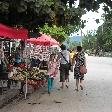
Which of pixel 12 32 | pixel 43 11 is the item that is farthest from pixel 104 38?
pixel 12 32

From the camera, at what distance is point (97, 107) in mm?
14438

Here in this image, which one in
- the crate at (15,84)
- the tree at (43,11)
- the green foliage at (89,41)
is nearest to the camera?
the tree at (43,11)

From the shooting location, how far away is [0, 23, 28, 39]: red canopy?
12.8m

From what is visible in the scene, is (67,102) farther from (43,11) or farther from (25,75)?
(43,11)

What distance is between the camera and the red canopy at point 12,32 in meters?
12.8

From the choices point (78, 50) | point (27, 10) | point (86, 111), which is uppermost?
point (27, 10)

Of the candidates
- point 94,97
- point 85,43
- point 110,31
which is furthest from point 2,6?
point 85,43

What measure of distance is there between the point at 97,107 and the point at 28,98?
309 centimetres

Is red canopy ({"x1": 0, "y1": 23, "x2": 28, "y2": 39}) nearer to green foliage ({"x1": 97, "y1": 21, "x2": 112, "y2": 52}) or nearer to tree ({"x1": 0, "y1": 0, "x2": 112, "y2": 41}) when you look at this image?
tree ({"x1": 0, "y1": 0, "x2": 112, "y2": 41})

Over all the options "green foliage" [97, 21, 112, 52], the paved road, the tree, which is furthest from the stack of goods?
"green foliage" [97, 21, 112, 52]

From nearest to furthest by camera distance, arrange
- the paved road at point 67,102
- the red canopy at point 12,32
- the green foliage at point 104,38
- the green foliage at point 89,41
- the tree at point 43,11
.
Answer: the red canopy at point 12,32
the paved road at point 67,102
the tree at point 43,11
the green foliage at point 104,38
the green foliage at point 89,41

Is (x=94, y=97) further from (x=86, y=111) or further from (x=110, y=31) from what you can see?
(x=110, y=31)

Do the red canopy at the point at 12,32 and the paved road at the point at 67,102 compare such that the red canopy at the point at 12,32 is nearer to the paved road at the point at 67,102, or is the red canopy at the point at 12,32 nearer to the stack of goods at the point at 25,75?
the stack of goods at the point at 25,75

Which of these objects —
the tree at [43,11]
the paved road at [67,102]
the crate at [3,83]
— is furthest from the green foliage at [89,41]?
the crate at [3,83]
